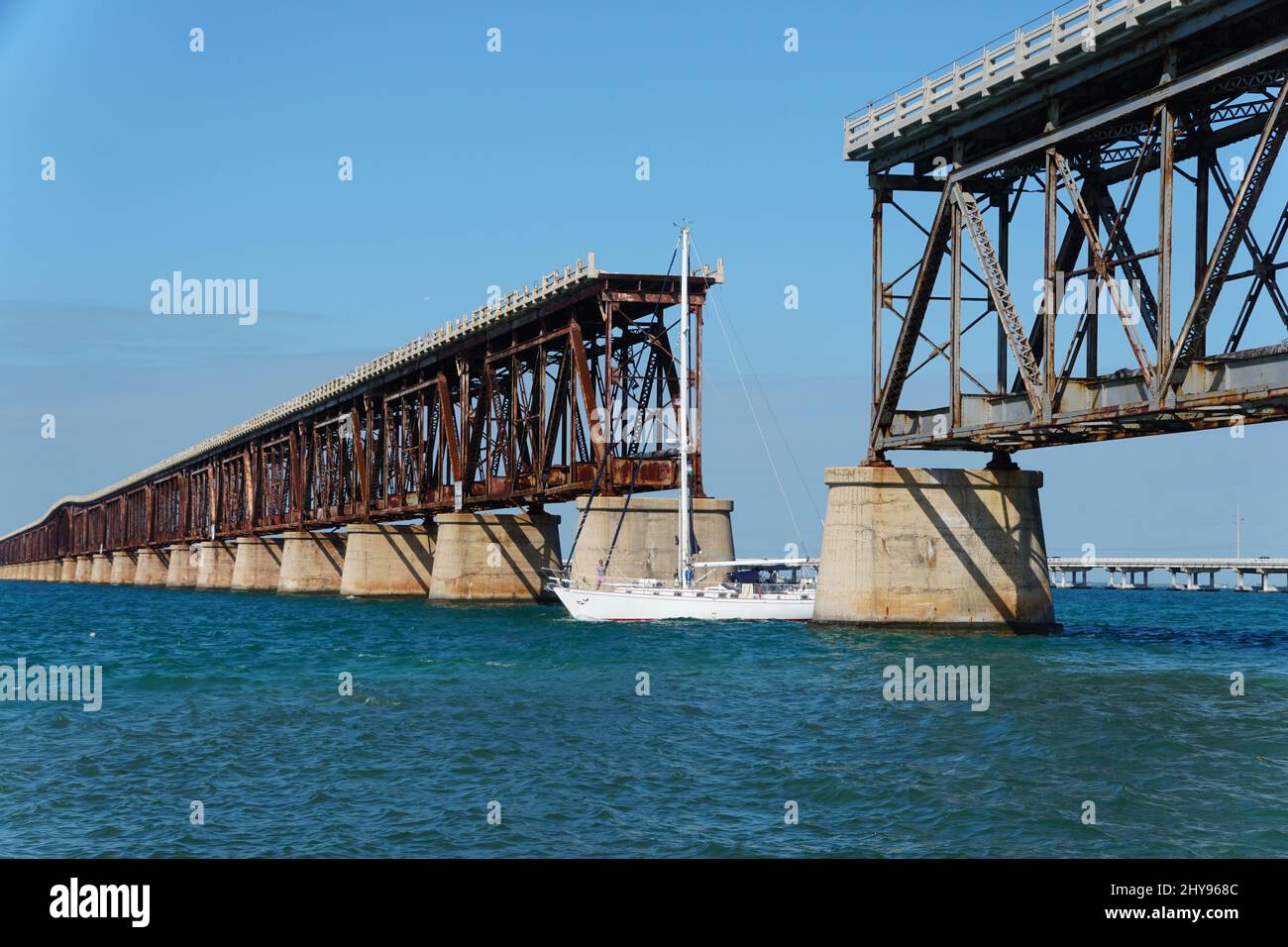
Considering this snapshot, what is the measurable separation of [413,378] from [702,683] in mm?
69904

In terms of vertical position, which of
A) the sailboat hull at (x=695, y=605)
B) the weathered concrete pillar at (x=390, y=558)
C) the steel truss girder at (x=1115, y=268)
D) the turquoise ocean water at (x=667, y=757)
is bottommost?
the turquoise ocean water at (x=667, y=757)

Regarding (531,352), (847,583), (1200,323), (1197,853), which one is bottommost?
(1197,853)

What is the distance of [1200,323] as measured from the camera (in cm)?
3209

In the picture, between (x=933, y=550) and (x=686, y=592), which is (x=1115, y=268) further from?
(x=686, y=592)

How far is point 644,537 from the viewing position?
67438 mm

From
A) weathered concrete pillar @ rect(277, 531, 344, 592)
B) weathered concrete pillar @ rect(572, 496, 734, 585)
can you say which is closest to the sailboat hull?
weathered concrete pillar @ rect(572, 496, 734, 585)

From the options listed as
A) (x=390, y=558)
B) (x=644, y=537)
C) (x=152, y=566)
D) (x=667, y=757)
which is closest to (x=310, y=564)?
(x=390, y=558)

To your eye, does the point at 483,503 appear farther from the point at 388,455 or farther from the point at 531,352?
the point at 388,455

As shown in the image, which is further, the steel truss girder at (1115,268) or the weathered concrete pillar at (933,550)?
the weathered concrete pillar at (933,550)

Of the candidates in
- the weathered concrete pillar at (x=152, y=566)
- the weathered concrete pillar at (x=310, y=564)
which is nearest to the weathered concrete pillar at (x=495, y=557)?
the weathered concrete pillar at (x=310, y=564)

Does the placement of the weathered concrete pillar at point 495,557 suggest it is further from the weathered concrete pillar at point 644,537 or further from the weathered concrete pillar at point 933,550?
the weathered concrete pillar at point 933,550

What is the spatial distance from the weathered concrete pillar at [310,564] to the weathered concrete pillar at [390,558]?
17.4 metres

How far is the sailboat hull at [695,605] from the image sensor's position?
5922cm

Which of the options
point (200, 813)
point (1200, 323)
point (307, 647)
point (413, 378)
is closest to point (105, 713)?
point (200, 813)
